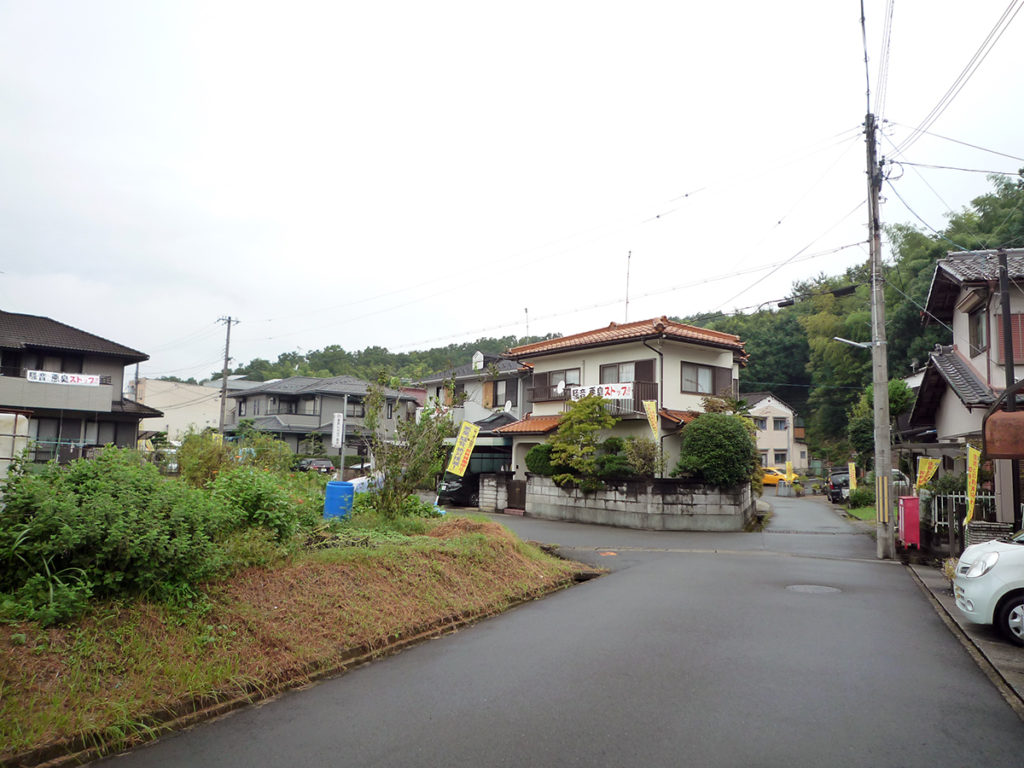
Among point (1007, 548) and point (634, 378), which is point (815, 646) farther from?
point (634, 378)

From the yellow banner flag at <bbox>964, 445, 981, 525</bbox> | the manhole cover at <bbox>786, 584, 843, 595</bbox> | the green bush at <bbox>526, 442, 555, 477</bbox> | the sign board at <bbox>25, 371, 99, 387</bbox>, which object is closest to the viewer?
the manhole cover at <bbox>786, 584, 843, 595</bbox>

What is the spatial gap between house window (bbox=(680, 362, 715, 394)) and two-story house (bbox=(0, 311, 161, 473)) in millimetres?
21552

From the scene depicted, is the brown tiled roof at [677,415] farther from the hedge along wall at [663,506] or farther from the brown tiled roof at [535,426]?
the brown tiled roof at [535,426]

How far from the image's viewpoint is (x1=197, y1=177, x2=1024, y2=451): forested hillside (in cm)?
2962

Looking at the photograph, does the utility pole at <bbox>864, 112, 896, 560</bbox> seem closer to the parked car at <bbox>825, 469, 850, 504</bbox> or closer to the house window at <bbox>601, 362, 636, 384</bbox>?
the house window at <bbox>601, 362, 636, 384</bbox>

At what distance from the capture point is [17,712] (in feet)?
12.5

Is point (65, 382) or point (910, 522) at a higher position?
point (65, 382)

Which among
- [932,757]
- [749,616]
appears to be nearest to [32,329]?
[749,616]

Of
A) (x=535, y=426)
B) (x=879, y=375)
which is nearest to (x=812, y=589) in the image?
(x=879, y=375)

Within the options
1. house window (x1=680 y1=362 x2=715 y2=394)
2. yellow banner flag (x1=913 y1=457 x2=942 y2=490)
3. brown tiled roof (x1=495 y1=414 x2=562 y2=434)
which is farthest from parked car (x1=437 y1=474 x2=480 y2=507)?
yellow banner flag (x1=913 y1=457 x2=942 y2=490)

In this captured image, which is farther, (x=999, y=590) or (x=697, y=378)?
(x=697, y=378)

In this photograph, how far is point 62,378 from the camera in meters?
26.2

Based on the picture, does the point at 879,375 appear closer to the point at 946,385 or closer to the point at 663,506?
the point at 946,385

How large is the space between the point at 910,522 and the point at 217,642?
1324 cm
